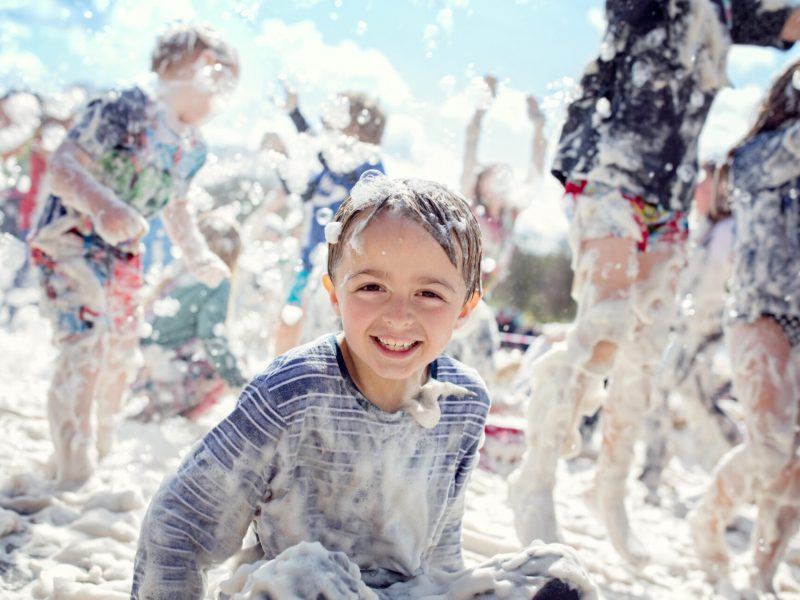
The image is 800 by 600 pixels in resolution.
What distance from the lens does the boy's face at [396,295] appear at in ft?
3.55

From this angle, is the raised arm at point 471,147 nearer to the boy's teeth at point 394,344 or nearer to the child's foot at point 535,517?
the child's foot at point 535,517

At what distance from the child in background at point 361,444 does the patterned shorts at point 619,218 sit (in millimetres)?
1295

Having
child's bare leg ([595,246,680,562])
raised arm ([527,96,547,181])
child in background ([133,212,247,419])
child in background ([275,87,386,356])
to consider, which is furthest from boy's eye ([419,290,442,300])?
raised arm ([527,96,547,181])

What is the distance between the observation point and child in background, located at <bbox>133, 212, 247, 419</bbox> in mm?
3512

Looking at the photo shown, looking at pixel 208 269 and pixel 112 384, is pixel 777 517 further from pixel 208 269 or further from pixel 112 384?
pixel 112 384

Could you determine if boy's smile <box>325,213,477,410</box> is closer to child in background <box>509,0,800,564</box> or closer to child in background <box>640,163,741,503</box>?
child in background <box>509,0,800,564</box>

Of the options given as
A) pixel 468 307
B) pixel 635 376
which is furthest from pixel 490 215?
pixel 468 307

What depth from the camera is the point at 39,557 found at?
176 centimetres

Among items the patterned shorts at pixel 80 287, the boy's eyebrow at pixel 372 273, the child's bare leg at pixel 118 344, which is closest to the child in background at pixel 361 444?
the boy's eyebrow at pixel 372 273

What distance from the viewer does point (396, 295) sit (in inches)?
43.1

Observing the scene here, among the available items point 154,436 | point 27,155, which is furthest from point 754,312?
point 27,155

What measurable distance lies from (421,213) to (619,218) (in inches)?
56.7

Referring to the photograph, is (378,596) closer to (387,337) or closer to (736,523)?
(387,337)

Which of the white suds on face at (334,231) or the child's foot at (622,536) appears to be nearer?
the white suds on face at (334,231)
